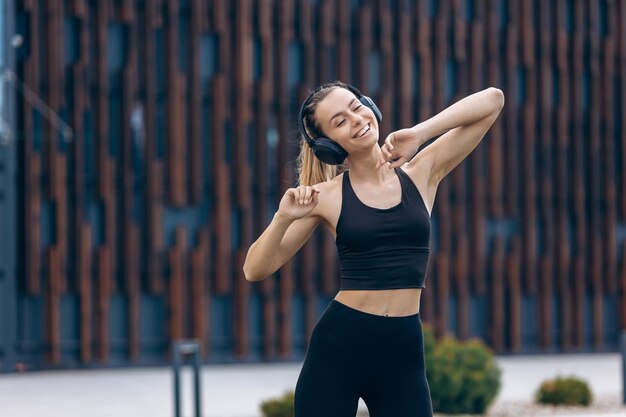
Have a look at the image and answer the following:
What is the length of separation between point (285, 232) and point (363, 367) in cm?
54

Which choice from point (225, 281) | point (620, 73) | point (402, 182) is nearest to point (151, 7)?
point (225, 281)

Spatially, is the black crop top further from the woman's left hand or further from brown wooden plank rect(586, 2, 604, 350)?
brown wooden plank rect(586, 2, 604, 350)

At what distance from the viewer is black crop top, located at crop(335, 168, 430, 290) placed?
4.60 m

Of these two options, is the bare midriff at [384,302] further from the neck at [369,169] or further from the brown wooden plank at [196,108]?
the brown wooden plank at [196,108]

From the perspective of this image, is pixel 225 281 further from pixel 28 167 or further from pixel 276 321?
pixel 28 167

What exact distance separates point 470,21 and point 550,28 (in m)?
1.75

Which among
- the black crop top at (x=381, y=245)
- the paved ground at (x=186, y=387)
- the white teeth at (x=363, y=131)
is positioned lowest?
the paved ground at (x=186, y=387)

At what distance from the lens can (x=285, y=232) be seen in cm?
468

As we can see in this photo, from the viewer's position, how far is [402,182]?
4.77 metres

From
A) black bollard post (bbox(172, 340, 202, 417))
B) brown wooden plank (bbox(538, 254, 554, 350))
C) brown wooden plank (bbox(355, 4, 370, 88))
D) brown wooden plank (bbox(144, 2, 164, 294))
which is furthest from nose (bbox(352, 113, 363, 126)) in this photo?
brown wooden plank (bbox(538, 254, 554, 350))

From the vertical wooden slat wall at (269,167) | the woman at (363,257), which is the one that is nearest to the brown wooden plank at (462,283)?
the vertical wooden slat wall at (269,167)

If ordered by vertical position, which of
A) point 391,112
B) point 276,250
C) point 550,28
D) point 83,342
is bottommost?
point 83,342

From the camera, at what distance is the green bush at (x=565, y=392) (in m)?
14.3

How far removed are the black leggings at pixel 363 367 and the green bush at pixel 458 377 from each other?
331 inches
